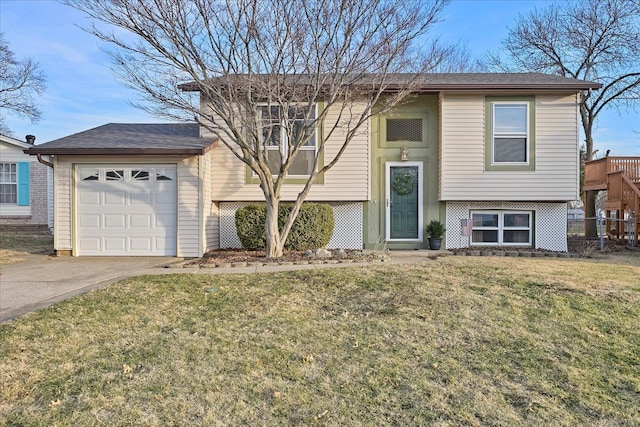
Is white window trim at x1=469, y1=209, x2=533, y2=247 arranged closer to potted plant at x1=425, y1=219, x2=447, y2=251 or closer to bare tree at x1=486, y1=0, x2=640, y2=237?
potted plant at x1=425, y1=219, x2=447, y2=251

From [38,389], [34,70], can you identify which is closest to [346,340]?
[38,389]

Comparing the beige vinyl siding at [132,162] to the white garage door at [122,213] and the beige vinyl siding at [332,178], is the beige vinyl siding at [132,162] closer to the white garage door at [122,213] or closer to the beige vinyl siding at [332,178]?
the white garage door at [122,213]

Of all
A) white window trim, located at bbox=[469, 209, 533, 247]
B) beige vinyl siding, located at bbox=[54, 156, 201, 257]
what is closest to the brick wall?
beige vinyl siding, located at bbox=[54, 156, 201, 257]

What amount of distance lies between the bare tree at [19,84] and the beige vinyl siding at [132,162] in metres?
15.3

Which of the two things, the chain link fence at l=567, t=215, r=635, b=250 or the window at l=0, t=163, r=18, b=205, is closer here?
the chain link fence at l=567, t=215, r=635, b=250

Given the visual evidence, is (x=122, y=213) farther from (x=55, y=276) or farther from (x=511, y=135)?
(x=511, y=135)

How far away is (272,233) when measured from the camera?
831cm

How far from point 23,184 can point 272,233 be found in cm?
1243

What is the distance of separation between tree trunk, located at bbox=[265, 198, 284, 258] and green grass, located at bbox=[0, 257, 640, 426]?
2528mm

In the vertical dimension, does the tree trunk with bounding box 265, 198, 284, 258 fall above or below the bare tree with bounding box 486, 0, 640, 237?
below

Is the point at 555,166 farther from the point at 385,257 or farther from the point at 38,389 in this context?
the point at 38,389

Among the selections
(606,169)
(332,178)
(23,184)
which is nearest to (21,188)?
(23,184)

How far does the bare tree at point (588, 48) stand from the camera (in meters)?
16.3

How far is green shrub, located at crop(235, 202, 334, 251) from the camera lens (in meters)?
9.23
